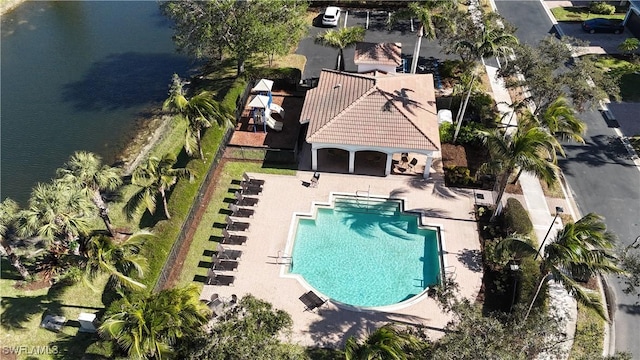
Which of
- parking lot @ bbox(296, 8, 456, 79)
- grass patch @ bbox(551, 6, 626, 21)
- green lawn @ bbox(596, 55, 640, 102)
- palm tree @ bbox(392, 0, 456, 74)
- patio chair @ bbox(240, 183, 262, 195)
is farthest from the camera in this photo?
grass patch @ bbox(551, 6, 626, 21)

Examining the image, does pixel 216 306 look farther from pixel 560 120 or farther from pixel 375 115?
pixel 560 120

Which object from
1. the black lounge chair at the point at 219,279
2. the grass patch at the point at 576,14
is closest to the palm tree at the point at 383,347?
the black lounge chair at the point at 219,279

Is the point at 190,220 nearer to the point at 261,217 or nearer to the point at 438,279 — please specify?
the point at 261,217

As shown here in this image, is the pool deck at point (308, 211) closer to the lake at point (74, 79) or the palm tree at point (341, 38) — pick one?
the palm tree at point (341, 38)

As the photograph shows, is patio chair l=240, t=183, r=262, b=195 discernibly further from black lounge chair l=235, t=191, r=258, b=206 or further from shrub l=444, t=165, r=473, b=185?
shrub l=444, t=165, r=473, b=185

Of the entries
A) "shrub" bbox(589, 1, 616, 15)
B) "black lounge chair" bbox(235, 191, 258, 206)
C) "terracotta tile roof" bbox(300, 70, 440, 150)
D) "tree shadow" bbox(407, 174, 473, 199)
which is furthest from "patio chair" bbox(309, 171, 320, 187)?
"shrub" bbox(589, 1, 616, 15)

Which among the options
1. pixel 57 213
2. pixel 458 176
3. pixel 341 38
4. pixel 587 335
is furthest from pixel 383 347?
pixel 341 38
